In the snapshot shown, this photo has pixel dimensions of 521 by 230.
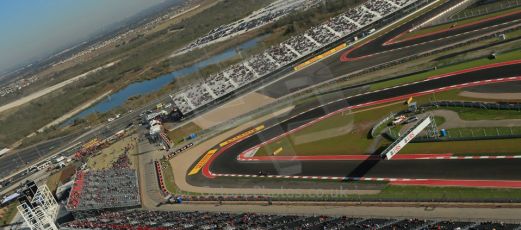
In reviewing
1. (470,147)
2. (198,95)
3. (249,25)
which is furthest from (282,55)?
(249,25)

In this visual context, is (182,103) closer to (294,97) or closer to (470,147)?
(294,97)

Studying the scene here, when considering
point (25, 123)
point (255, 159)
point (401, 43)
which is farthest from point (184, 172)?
point (25, 123)

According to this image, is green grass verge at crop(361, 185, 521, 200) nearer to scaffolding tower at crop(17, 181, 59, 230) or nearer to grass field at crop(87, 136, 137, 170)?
scaffolding tower at crop(17, 181, 59, 230)

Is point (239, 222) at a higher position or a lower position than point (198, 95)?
lower

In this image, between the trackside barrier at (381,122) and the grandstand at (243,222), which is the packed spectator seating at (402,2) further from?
the grandstand at (243,222)

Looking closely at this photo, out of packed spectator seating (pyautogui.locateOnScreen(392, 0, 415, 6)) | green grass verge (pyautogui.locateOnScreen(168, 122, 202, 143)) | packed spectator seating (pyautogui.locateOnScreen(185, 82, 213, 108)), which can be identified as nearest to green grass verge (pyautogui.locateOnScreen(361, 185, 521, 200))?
green grass verge (pyautogui.locateOnScreen(168, 122, 202, 143))

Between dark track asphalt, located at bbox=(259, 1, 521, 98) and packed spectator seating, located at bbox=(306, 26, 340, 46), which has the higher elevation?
packed spectator seating, located at bbox=(306, 26, 340, 46)
